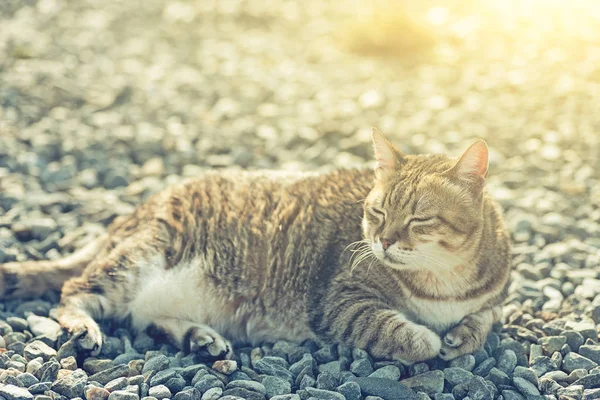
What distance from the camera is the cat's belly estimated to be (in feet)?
15.7

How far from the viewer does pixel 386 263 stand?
14.1ft

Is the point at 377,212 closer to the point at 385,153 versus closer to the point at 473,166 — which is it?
the point at 385,153

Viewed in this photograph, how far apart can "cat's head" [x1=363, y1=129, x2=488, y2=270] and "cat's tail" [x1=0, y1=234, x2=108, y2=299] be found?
6.99 feet

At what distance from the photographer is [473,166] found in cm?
416

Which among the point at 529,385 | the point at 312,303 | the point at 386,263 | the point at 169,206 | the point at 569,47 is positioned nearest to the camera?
the point at 529,385

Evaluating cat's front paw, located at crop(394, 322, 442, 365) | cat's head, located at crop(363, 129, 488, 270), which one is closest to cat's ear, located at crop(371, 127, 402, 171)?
cat's head, located at crop(363, 129, 488, 270)

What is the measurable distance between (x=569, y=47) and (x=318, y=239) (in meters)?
7.25

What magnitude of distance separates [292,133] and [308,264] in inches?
133

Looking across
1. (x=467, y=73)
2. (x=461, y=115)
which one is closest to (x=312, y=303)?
(x=461, y=115)

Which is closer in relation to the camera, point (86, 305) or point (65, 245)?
point (86, 305)

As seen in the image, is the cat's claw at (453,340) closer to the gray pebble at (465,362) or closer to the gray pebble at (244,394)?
the gray pebble at (465,362)

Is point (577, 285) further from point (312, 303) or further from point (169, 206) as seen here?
point (169, 206)

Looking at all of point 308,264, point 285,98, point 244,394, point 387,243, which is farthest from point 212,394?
point 285,98

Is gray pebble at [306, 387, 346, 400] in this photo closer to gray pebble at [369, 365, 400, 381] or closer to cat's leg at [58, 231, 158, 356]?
gray pebble at [369, 365, 400, 381]
